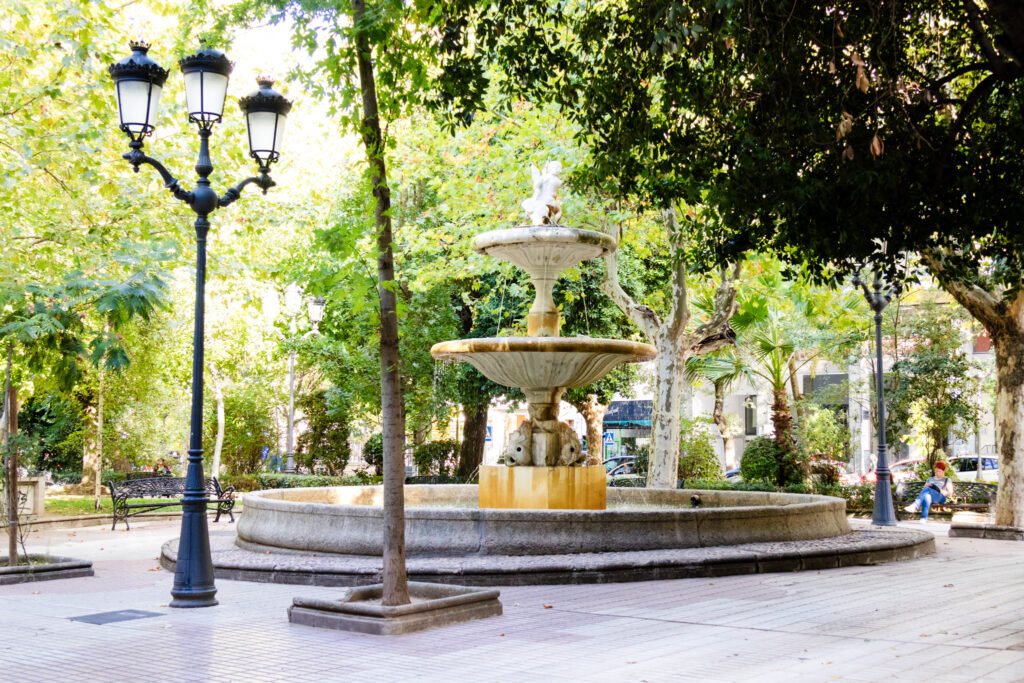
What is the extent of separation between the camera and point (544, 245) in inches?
521

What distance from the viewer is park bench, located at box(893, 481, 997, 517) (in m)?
22.4

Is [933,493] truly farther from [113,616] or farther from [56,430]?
[56,430]

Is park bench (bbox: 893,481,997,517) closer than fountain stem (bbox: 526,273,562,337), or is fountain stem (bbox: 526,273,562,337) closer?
fountain stem (bbox: 526,273,562,337)

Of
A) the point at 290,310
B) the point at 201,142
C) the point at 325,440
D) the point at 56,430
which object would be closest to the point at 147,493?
the point at 290,310

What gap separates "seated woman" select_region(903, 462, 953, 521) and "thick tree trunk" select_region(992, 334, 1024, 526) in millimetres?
3567

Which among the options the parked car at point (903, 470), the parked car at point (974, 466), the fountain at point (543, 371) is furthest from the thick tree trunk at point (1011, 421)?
the parked car at point (974, 466)

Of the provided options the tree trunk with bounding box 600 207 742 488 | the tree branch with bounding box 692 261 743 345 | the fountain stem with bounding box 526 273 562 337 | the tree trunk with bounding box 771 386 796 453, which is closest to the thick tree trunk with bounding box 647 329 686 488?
the tree trunk with bounding box 600 207 742 488

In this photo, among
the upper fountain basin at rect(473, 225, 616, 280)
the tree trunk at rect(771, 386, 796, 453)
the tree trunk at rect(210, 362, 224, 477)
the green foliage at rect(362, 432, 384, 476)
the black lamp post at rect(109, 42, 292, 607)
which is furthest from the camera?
the green foliage at rect(362, 432, 384, 476)

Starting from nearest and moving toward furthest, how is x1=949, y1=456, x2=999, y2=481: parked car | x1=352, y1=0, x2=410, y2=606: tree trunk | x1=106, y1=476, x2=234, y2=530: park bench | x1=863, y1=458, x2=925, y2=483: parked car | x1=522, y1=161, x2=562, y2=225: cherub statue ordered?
x1=352, y1=0, x2=410, y2=606: tree trunk → x1=522, y1=161, x2=562, y2=225: cherub statue → x1=106, y1=476, x2=234, y2=530: park bench → x1=863, y1=458, x2=925, y2=483: parked car → x1=949, y1=456, x2=999, y2=481: parked car

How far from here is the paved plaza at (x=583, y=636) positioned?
620cm

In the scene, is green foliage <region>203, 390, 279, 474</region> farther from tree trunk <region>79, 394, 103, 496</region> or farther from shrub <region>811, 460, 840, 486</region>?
shrub <region>811, 460, 840, 486</region>

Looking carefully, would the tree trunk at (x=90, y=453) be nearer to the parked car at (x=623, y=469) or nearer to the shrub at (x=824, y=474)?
the parked car at (x=623, y=469)

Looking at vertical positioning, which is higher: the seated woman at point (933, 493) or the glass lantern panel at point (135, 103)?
the glass lantern panel at point (135, 103)

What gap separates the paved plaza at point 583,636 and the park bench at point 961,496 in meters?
12.3
